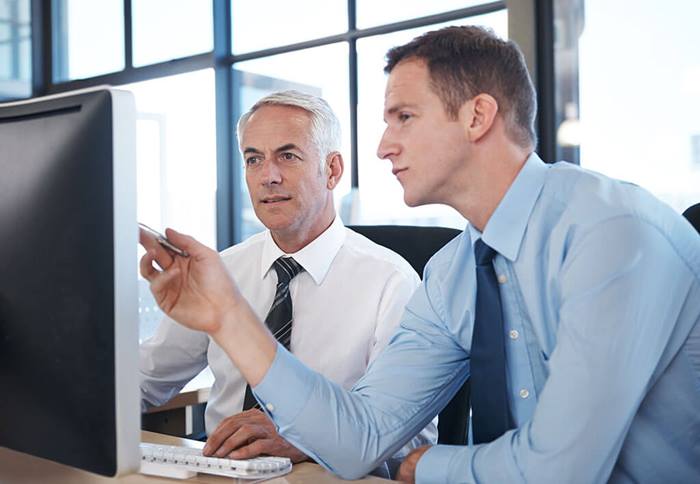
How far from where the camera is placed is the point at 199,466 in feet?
3.72

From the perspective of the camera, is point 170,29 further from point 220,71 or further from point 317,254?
point 317,254

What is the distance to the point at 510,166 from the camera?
135 cm

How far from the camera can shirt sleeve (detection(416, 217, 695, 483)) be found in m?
1.03

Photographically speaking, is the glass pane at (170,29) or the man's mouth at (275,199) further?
the glass pane at (170,29)

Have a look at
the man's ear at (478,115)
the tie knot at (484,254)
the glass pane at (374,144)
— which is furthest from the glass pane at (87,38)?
the tie knot at (484,254)

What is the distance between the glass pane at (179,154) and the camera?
14.5ft

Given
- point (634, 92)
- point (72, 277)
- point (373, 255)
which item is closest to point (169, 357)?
point (373, 255)

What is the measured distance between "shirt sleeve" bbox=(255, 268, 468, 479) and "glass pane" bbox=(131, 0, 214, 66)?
329cm

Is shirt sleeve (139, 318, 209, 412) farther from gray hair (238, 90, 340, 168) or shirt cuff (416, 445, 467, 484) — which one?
shirt cuff (416, 445, 467, 484)

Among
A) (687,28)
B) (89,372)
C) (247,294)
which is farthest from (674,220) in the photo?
(687,28)

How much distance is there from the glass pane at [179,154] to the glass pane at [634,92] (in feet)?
6.83

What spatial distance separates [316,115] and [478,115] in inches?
26.7

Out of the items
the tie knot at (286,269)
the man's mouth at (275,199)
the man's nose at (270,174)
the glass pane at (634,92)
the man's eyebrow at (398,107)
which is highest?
the glass pane at (634,92)

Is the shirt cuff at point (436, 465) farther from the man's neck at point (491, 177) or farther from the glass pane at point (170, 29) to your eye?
the glass pane at point (170, 29)
